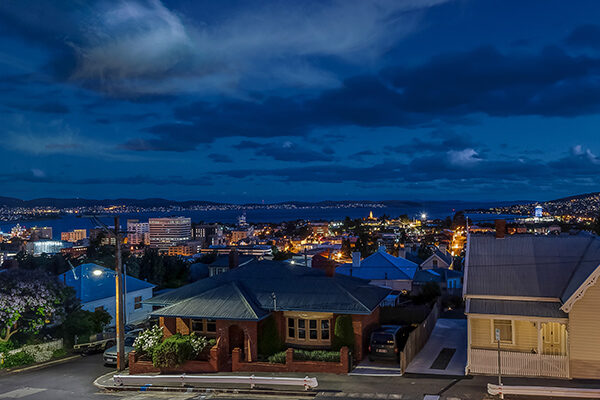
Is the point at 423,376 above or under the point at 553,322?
under

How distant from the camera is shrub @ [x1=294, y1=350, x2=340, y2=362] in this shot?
21703mm

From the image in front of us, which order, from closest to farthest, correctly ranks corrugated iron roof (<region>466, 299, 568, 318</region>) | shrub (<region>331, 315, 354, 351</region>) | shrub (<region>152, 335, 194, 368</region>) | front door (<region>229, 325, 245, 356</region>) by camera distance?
corrugated iron roof (<region>466, 299, 568, 318</region>), shrub (<region>152, 335, 194, 368</region>), shrub (<region>331, 315, 354, 351</region>), front door (<region>229, 325, 245, 356</region>)

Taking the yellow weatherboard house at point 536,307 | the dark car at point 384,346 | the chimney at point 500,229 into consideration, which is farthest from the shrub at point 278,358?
the chimney at point 500,229

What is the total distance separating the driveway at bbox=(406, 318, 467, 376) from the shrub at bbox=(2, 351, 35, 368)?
1913cm

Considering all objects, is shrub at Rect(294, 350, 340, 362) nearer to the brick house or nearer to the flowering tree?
the brick house

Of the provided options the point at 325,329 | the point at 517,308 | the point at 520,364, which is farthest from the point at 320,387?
the point at 517,308

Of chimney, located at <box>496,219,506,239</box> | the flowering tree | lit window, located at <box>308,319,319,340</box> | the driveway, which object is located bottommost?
the driveway

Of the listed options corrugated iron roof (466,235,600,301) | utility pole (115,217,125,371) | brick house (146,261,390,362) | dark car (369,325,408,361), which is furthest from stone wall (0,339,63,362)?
corrugated iron roof (466,235,600,301)

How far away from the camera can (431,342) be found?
25.7m

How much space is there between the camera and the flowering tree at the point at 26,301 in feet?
83.3

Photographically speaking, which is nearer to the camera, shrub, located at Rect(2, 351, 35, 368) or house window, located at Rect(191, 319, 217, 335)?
house window, located at Rect(191, 319, 217, 335)

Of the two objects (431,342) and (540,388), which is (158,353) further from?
(540,388)

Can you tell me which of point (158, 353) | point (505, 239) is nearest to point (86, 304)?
point (158, 353)

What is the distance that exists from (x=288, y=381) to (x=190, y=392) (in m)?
3.99
